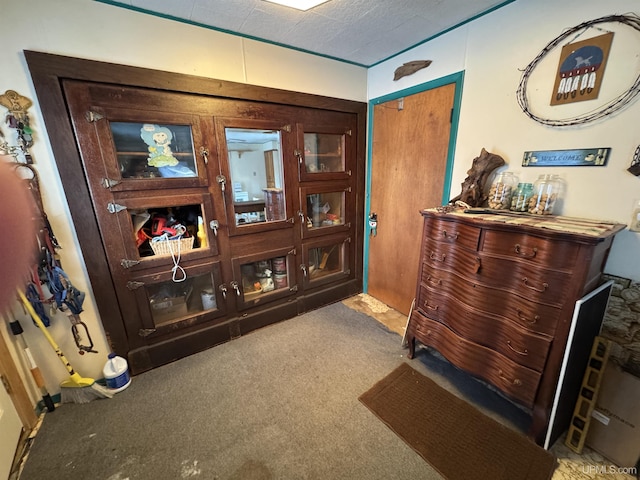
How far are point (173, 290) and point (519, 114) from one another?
2.62m

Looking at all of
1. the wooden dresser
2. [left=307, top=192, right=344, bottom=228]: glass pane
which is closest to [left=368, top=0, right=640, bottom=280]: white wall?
the wooden dresser

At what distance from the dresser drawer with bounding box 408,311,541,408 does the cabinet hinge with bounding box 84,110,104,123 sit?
7.58ft

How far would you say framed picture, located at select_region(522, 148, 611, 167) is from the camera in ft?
4.54

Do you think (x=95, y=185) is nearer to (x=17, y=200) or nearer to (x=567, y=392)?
(x=17, y=200)

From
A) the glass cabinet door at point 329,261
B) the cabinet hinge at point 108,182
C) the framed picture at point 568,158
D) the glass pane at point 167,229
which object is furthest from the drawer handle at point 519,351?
the cabinet hinge at point 108,182

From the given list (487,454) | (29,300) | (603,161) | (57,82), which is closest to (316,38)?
(57,82)

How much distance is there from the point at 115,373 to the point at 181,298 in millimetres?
596

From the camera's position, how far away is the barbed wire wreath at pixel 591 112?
125cm

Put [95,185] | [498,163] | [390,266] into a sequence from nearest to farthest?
[95,185] → [498,163] → [390,266]

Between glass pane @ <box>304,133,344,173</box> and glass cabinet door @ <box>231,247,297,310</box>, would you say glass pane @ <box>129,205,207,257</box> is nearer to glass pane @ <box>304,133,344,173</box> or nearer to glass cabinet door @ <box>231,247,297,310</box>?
glass cabinet door @ <box>231,247,297,310</box>

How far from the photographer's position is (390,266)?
266cm

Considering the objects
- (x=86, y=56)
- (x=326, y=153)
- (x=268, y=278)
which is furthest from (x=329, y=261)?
(x=86, y=56)

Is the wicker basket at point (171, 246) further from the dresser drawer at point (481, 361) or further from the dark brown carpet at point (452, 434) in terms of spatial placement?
the dresser drawer at point (481, 361)

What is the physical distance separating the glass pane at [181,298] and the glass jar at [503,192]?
2030 mm
